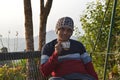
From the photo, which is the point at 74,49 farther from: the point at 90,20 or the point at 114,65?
the point at 90,20

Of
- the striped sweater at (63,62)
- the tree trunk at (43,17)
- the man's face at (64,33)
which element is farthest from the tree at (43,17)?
the man's face at (64,33)

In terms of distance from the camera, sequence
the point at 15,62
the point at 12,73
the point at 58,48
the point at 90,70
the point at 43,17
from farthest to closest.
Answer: the point at 43,17 → the point at 15,62 → the point at 12,73 → the point at 90,70 → the point at 58,48

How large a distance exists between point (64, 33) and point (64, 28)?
67mm

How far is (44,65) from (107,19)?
7.01 metres

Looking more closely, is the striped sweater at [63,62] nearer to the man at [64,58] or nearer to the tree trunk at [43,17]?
the man at [64,58]

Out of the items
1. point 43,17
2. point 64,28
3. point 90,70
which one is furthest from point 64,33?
point 43,17

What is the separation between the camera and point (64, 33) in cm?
424

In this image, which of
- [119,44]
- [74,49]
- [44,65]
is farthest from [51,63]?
[119,44]

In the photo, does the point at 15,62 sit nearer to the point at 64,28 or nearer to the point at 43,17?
the point at 64,28

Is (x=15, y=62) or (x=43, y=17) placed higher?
(x=43, y=17)

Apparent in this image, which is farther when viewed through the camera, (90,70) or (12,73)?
(12,73)

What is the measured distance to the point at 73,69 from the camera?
14.1ft

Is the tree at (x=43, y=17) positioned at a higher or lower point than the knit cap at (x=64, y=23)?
higher

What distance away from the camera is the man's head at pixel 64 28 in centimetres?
423
